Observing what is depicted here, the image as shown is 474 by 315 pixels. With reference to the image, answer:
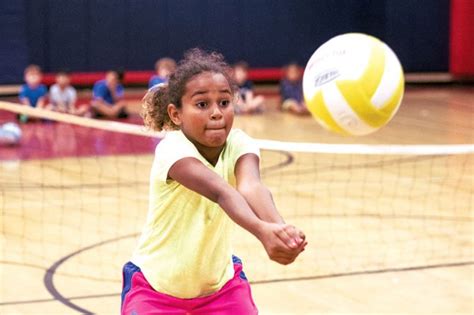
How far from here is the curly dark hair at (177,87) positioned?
152 inches

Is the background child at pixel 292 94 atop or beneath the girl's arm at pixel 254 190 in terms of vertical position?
beneath

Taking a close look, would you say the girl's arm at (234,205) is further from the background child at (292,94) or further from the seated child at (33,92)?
the background child at (292,94)

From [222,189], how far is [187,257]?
1.64 ft

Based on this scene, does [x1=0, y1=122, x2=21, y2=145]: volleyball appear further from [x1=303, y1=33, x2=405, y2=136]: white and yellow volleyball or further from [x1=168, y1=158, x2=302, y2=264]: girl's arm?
[x1=168, y1=158, x2=302, y2=264]: girl's arm

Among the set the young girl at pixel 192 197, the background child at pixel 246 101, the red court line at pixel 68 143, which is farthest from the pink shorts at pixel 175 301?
the background child at pixel 246 101

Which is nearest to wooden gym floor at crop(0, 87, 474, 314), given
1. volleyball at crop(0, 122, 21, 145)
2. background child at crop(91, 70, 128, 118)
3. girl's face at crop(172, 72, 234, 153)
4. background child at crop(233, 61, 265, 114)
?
volleyball at crop(0, 122, 21, 145)

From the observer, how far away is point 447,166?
38.5ft

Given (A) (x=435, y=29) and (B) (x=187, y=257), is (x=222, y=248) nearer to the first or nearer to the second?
(B) (x=187, y=257)

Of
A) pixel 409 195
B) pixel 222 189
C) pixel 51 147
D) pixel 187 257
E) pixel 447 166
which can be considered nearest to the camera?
pixel 222 189

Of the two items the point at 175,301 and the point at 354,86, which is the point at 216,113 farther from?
the point at 354,86

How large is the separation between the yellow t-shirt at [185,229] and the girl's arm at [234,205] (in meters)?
0.13

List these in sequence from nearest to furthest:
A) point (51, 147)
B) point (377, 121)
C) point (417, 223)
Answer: point (377, 121) < point (417, 223) < point (51, 147)

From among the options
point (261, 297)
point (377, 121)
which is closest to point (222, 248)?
point (377, 121)

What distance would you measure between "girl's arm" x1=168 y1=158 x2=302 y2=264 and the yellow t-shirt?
0.44 ft
